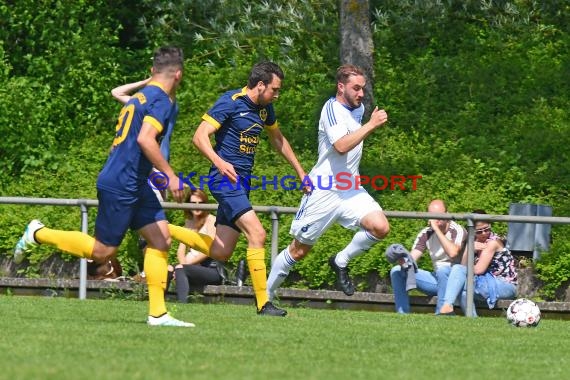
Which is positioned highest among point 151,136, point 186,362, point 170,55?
point 170,55

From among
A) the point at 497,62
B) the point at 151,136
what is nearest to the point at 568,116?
the point at 497,62

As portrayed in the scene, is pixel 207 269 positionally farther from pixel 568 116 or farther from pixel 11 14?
pixel 11 14

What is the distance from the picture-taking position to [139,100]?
32.3 feet

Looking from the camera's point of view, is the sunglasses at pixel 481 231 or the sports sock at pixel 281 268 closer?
the sports sock at pixel 281 268

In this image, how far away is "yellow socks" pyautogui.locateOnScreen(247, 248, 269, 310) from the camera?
11469mm

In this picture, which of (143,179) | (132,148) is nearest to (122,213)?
(143,179)

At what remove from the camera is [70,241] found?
1043 centimetres

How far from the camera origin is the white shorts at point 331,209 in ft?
40.4

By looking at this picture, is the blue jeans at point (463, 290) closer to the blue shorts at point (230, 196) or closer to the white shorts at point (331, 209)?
the white shorts at point (331, 209)

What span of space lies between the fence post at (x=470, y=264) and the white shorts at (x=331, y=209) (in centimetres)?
156

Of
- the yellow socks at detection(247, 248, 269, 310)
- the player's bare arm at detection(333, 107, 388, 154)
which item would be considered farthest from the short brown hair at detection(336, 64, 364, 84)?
the yellow socks at detection(247, 248, 269, 310)

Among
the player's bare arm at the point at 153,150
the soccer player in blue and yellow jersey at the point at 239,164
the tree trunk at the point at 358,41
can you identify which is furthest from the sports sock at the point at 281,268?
the tree trunk at the point at 358,41

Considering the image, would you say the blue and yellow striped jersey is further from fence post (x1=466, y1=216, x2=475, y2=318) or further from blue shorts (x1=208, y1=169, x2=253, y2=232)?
fence post (x1=466, y1=216, x2=475, y2=318)

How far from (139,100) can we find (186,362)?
266 centimetres
